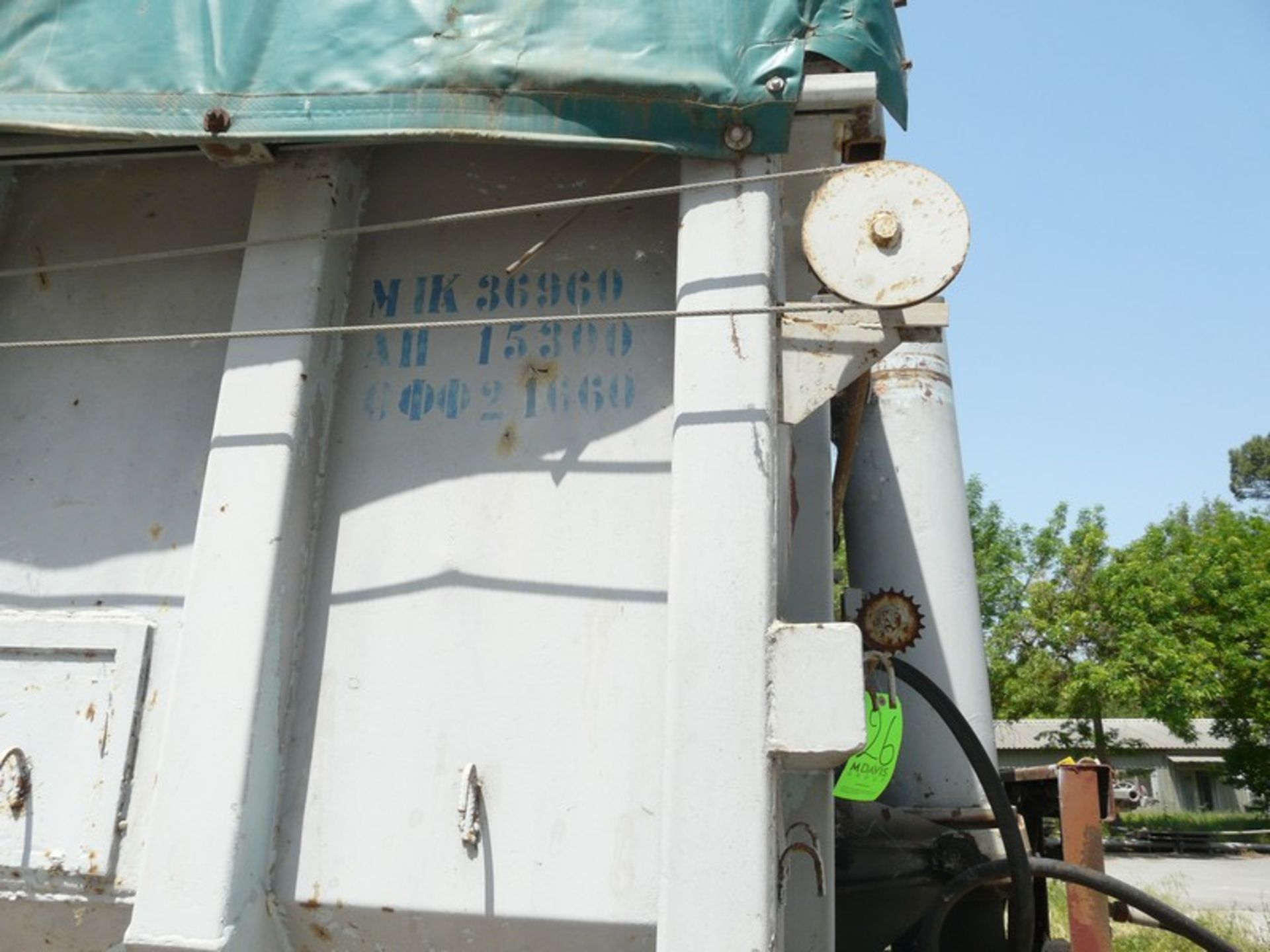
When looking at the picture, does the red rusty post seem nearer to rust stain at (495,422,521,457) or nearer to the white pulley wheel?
the white pulley wheel

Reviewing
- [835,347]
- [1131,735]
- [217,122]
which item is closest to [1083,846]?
[835,347]

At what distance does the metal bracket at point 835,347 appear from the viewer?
92.4 inches

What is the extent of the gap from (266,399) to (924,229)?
5.09 ft

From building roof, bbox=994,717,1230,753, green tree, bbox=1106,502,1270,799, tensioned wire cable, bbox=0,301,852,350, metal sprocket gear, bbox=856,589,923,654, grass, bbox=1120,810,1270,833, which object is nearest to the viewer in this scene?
tensioned wire cable, bbox=0,301,852,350

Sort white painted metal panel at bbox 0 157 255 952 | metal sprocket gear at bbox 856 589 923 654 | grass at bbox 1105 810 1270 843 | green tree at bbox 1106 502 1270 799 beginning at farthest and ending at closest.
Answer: grass at bbox 1105 810 1270 843 < green tree at bbox 1106 502 1270 799 < metal sprocket gear at bbox 856 589 923 654 < white painted metal panel at bbox 0 157 255 952

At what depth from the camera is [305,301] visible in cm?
254

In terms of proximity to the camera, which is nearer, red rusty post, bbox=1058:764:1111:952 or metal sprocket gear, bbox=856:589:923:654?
red rusty post, bbox=1058:764:1111:952

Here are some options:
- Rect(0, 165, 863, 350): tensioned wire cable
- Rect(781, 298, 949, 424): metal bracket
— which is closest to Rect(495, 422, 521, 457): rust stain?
Rect(0, 165, 863, 350): tensioned wire cable

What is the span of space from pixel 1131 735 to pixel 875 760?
36019 millimetres

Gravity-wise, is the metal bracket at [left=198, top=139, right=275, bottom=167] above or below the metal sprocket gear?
above

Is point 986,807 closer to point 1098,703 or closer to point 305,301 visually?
point 305,301

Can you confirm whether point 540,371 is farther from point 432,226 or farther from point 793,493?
point 793,493

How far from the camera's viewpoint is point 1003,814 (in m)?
2.86

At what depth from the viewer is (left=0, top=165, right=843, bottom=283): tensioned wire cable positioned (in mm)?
2383
